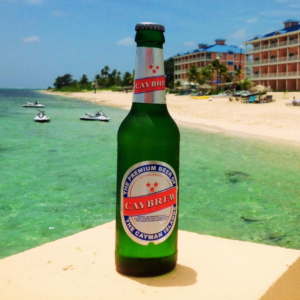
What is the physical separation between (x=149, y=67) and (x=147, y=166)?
1.53 feet

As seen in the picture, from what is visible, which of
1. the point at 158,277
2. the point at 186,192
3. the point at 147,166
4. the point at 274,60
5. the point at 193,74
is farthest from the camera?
the point at 193,74

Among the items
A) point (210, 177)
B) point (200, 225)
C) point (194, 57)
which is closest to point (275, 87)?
point (194, 57)

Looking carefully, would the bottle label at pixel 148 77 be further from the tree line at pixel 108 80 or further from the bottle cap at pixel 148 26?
the tree line at pixel 108 80

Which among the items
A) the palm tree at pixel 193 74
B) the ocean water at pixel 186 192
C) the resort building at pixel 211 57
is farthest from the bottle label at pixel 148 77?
the resort building at pixel 211 57

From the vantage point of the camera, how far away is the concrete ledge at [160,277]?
1.65 m

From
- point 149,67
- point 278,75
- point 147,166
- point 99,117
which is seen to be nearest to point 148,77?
point 149,67

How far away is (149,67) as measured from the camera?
1.74 meters

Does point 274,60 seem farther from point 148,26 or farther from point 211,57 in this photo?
point 148,26

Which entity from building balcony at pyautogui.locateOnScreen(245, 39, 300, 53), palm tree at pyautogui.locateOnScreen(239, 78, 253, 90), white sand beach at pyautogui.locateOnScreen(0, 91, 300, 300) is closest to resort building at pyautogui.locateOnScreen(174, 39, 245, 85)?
building balcony at pyautogui.locateOnScreen(245, 39, 300, 53)

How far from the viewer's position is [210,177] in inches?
489

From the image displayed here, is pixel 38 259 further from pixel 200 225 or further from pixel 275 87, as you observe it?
pixel 275 87

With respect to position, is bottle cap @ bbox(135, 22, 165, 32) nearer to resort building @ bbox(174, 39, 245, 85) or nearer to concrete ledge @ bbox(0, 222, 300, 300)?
concrete ledge @ bbox(0, 222, 300, 300)

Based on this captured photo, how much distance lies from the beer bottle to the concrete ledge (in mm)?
167

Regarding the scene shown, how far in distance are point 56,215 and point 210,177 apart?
5.64 meters
